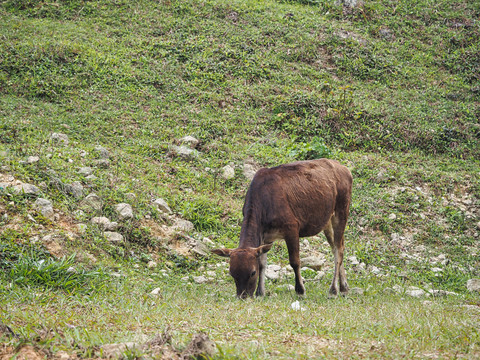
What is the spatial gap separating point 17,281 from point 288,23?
55.1 ft

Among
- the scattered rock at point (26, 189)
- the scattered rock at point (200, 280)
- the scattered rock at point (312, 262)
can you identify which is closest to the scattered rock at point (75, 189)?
the scattered rock at point (26, 189)

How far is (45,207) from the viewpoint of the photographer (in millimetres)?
7816

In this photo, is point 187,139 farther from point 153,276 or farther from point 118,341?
point 118,341

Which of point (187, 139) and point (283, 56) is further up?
point (283, 56)

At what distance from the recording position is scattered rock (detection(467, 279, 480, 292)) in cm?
833

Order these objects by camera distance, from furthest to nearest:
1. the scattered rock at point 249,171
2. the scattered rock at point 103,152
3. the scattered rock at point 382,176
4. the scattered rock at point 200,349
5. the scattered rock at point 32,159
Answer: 1. the scattered rock at point 382,176
2. the scattered rock at point 249,171
3. the scattered rock at point 103,152
4. the scattered rock at point 32,159
5. the scattered rock at point 200,349

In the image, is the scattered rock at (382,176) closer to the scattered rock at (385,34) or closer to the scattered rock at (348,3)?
the scattered rock at (385,34)

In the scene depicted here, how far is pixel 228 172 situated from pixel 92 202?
404cm

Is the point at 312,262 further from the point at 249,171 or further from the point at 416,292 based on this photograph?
the point at 249,171

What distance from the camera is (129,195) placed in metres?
9.29

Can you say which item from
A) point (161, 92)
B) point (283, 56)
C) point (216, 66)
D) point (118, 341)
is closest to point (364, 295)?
point (118, 341)

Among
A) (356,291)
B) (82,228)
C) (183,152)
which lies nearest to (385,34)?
(183,152)

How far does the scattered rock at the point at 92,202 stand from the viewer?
855cm

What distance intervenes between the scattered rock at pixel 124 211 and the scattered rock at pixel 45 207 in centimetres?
119
